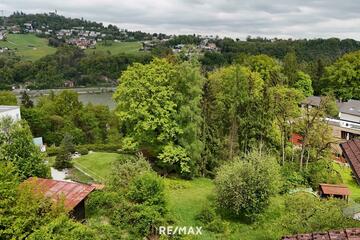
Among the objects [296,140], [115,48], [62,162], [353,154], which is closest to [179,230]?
[353,154]

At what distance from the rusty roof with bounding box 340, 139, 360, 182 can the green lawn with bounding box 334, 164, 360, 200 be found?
16545 mm

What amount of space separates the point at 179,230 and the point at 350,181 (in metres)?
17.9

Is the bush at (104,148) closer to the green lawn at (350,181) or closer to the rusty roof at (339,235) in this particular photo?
the green lawn at (350,181)

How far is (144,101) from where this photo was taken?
25.7 metres

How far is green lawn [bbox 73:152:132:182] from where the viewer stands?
26.4m

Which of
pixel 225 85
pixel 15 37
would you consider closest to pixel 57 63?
pixel 15 37

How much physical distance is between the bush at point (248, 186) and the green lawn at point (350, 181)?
877cm

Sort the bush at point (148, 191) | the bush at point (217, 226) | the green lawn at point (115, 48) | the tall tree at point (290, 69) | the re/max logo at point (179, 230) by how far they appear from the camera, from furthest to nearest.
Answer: the green lawn at point (115, 48) < the tall tree at point (290, 69) < the bush at point (217, 226) < the bush at point (148, 191) < the re/max logo at point (179, 230)

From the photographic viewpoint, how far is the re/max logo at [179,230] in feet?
55.6

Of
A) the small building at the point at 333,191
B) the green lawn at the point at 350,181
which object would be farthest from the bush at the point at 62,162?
the green lawn at the point at 350,181

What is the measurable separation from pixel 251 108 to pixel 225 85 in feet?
10.7

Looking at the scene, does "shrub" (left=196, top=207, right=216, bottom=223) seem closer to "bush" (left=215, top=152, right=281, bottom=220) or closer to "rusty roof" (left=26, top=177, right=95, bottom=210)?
"bush" (left=215, top=152, right=281, bottom=220)

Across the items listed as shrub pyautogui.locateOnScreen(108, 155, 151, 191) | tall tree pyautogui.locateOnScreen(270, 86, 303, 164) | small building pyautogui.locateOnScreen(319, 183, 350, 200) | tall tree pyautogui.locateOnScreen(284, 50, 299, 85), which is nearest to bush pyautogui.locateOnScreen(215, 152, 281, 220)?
shrub pyautogui.locateOnScreen(108, 155, 151, 191)

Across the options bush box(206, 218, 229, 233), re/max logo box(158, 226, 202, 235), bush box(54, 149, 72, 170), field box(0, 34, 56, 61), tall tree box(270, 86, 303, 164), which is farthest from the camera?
field box(0, 34, 56, 61)
